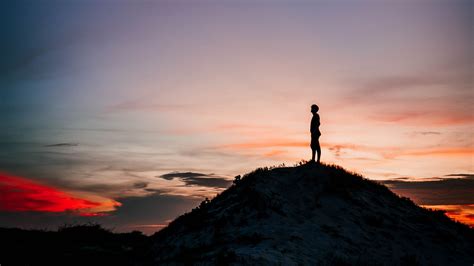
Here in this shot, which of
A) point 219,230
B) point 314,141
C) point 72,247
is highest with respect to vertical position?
point 314,141

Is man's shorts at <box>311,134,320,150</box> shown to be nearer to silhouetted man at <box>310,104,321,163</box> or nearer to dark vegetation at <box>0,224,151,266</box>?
silhouetted man at <box>310,104,321,163</box>

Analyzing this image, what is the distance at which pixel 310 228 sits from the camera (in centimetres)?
1686

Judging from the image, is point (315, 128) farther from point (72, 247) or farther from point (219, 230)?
point (72, 247)

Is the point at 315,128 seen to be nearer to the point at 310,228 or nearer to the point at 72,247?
the point at 310,228

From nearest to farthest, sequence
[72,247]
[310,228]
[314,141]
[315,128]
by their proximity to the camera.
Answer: [310,228] < [72,247] < [315,128] < [314,141]

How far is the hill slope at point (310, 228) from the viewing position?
15.3m

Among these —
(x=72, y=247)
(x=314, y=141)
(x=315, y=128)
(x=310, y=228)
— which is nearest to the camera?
(x=310, y=228)

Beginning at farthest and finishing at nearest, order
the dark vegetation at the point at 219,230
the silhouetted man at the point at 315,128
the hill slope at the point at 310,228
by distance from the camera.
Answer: the silhouetted man at the point at 315,128
the dark vegetation at the point at 219,230
the hill slope at the point at 310,228

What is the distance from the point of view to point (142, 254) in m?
19.7

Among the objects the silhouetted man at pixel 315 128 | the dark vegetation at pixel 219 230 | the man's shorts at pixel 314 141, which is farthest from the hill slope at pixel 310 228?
the silhouetted man at pixel 315 128

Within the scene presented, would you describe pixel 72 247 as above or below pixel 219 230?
below

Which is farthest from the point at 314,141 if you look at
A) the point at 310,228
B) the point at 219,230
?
the point at 219,230

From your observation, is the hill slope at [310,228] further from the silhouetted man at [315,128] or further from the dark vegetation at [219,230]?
the silhouetted man at [315,128]

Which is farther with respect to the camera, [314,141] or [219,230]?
[314,141]
